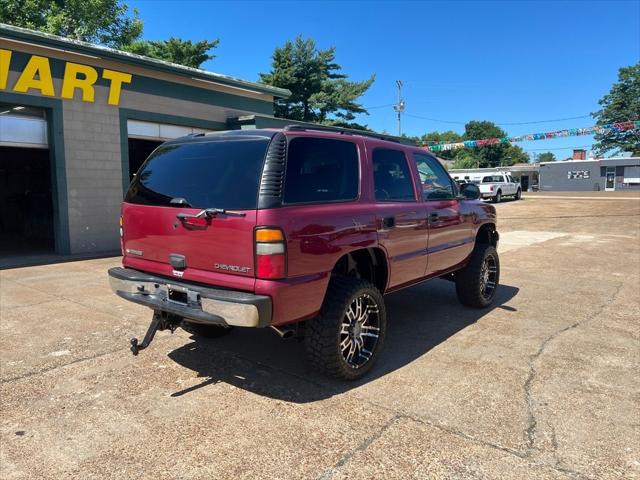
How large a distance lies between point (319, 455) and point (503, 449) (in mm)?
1127

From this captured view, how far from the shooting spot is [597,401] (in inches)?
142

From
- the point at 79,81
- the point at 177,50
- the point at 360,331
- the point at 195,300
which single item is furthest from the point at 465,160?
the point at 195,300

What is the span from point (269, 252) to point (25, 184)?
17.3 meters

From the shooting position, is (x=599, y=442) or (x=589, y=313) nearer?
(x=599, y=442)

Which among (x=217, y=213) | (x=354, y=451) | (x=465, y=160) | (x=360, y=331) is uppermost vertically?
(x=465, y=160)

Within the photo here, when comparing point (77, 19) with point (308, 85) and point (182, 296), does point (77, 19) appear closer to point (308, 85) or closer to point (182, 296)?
point (308, 85)

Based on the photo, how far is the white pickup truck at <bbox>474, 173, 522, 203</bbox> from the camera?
31797mm

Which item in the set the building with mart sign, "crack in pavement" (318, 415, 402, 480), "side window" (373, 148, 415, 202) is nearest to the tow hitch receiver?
"crack in pavement" (318, 415, 402, 480)

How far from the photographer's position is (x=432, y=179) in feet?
17.3

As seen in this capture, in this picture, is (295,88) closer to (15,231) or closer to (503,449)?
(15,231)

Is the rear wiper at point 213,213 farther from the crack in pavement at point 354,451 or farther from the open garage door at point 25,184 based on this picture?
the open garage door at point 25,184

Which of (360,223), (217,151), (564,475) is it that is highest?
(217,151)

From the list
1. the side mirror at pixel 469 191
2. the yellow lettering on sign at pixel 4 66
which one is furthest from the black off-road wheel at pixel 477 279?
the yellow lettering on sign at pixel 4 66

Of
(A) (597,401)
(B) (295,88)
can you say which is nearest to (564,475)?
(A) (597,401)
